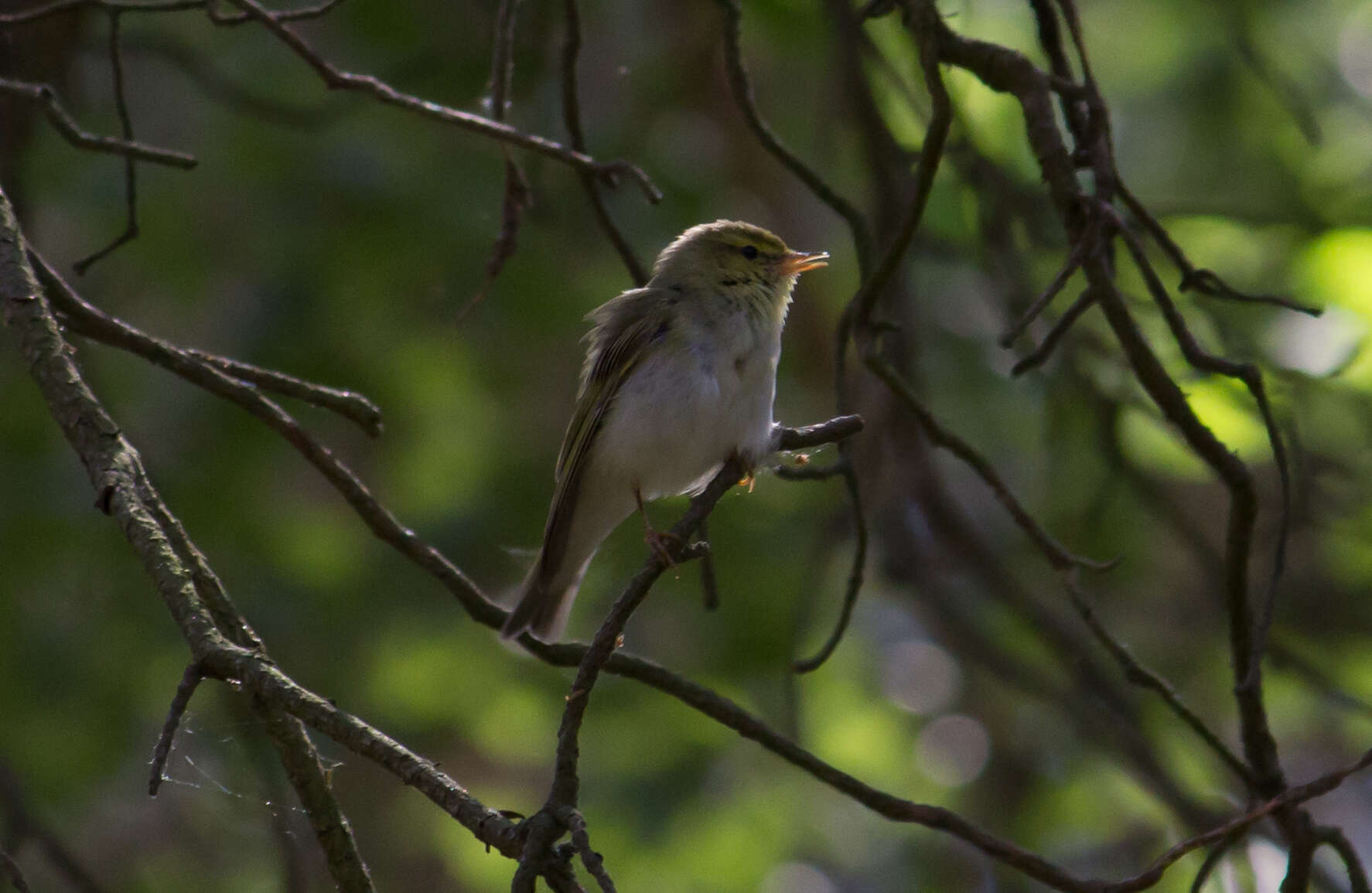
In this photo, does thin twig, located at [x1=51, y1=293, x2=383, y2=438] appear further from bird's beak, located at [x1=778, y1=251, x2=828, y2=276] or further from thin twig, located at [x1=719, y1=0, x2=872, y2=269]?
bird's beak, located at [x1=778, y1=251, x2=828, y2=276]

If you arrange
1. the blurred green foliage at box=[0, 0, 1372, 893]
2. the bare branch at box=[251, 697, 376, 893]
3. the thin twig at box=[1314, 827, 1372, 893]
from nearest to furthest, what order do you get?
the bare branch at box=[251, 697, 376, 893]
the thin twig at box=[1314, 827, 1372, 893]
the blurred green foliage at box=[0, 0, 1372, 893]

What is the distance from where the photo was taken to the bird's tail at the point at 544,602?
13.8 feet

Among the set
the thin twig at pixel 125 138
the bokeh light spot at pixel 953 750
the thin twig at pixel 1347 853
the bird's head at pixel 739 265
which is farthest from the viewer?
the bokeh light spot at pixel 953 750

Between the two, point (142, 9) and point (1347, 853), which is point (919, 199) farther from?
point (142, 9)

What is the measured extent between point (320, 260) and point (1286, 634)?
4.65 meters

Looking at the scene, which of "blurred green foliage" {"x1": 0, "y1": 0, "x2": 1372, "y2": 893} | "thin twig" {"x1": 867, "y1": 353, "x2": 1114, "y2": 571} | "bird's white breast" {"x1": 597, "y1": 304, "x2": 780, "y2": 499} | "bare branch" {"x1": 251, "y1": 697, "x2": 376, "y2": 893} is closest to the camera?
"bare branch" {"x1": 251, "y1": 697, "x2": 376, "y2": 893}

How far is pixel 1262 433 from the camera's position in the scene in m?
3.97

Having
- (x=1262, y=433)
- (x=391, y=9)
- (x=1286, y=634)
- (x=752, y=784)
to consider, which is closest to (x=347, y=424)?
(x=391, y=9)

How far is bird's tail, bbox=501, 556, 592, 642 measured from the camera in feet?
13.8

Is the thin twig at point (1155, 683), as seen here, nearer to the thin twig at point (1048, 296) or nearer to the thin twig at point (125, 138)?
the thin twig at point (1048, 296)

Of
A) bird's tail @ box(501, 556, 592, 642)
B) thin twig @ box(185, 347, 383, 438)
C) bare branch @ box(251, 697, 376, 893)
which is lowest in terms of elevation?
bird's tail @ box(501, 556, 592, 642)

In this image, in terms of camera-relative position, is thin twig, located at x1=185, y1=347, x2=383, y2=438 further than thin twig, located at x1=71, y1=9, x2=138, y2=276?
No

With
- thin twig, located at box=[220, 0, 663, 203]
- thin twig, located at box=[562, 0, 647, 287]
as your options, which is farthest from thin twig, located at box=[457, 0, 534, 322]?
thin twig, located at box=[220, 0, 663, 203]

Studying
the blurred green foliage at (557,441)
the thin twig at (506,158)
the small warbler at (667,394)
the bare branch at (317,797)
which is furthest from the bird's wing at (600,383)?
A: the bare branch at (317,797)
